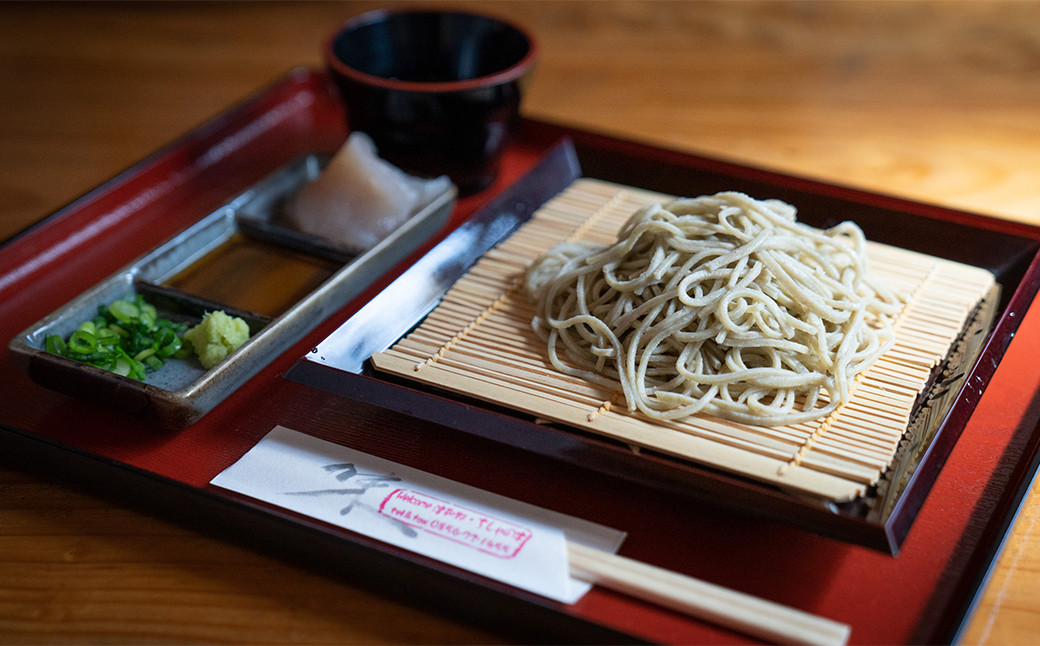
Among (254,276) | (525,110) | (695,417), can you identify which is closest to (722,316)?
(695,417)

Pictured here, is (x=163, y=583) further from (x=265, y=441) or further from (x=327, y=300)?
(x=327, y=300)

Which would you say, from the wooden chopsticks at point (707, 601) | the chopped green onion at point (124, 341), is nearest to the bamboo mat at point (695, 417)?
the wooden chopsticks at point (707, 601)

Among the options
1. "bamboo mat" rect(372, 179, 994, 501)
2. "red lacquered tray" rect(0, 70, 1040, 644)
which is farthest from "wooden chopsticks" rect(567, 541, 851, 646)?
"bamboo mat" rect(372, 179, 994, 501)

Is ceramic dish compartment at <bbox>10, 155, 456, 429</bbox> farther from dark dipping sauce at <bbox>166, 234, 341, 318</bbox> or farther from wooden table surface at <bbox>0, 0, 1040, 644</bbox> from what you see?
wooden table surface at <bbox>0, 0, 1040, 644</bbox>

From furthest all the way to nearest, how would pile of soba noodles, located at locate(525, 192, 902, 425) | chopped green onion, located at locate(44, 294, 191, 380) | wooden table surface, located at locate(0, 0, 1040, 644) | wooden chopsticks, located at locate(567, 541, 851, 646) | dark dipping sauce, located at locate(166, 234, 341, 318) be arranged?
1. dark dipping sauce, located at locate(166, 234, 341, 318)
2. chopped green onion, located at locate(44, 294, 191, 380)
3. pile of soba noodles, located at locate(525, 192, 902, 425)
4. wooden table surface, located at locate(0, 0, 1040, 644)
5. wooden chopsticks, located at locate(567, 541, 851, 646)

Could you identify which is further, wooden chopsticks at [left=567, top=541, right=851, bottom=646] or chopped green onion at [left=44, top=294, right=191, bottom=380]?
chopped green onion at [left=44, top=294, right=191, bottom=380]

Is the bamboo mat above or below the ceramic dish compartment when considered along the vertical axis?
above

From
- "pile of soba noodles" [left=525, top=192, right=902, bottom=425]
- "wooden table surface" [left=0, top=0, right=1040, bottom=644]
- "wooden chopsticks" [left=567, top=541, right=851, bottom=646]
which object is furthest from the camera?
"pile of soba noodles" [left=525, top=192, right=902, bottom=425]

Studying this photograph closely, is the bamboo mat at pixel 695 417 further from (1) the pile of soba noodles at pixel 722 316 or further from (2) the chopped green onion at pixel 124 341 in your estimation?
(2) the chopped green onion at pixel 124 341

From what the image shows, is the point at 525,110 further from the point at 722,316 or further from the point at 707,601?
the point at 707,601
